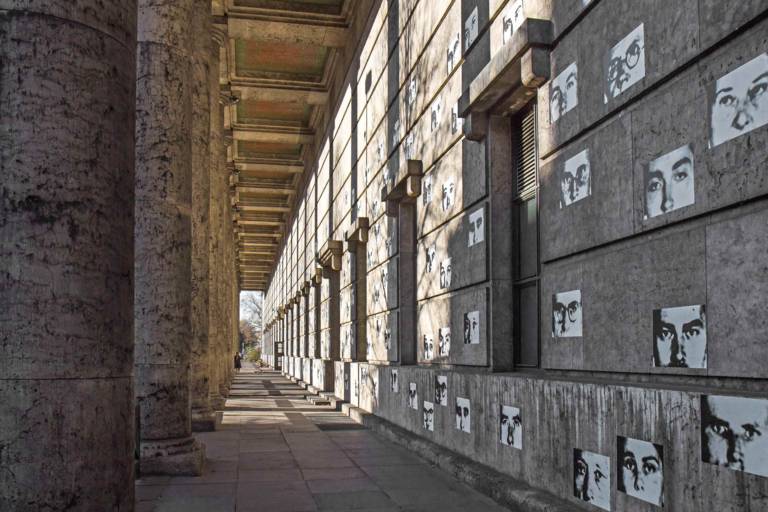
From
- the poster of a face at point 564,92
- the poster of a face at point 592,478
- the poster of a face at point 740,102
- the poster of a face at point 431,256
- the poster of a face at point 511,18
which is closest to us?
the poster of a face at point 740,102

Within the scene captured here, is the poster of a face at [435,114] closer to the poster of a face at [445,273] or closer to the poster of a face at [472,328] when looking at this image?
the poster of a face at [445,273]

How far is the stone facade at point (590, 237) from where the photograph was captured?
408 centimetres

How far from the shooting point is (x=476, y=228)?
8.39 metres

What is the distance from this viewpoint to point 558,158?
6.36 metres

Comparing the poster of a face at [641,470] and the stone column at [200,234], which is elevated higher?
the stone column at [200,234]

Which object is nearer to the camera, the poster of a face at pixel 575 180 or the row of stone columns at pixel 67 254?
the row of stone columns at pixel 67 254

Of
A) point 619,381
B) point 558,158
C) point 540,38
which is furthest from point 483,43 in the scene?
point 619,381

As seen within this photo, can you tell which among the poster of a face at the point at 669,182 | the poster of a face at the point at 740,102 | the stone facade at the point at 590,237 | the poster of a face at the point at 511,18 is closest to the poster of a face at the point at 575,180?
the stone facade at the point at 590,237

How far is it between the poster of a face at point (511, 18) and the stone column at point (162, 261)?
366 centimetres

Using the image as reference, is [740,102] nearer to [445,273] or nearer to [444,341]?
[445,273]

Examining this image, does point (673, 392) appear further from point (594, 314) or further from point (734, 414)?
point (594, 314)

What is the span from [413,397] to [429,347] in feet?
2.34

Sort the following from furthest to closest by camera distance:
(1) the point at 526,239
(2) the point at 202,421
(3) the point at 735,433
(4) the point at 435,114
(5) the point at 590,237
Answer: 1. (2) the point at 202,421
2. (4) the point at 435,114
3. (1) the point at 526,239
4. (5) the point at 590,237
5. (3) the point at 735,433

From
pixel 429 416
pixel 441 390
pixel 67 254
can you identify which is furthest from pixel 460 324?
pixel 67 254
